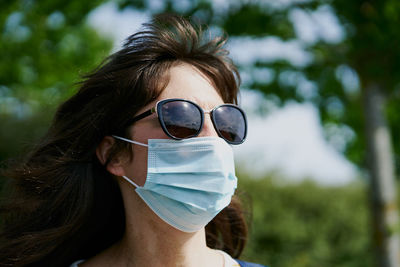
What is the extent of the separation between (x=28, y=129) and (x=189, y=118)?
8113 millimetres

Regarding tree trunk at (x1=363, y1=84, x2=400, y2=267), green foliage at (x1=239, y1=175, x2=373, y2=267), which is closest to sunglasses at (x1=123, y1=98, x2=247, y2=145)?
tree trunk at (x1=363, y1=84, x2=400, y2=267)

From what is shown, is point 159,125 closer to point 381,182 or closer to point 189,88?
point 189,88

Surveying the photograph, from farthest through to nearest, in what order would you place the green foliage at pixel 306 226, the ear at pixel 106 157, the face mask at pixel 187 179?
the green foliage at pixel 306 226
the ear at pixel 106 157
the face mask at pixel 187 179

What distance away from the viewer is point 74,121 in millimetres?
2426

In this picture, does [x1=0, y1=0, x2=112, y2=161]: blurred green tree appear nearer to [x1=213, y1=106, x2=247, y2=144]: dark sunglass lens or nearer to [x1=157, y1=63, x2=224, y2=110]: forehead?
[x1=157, y1=63, x2=224, y2=110]: forehead

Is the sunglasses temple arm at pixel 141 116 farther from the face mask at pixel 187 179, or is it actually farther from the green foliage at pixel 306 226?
the green foliage at pixel 306 226

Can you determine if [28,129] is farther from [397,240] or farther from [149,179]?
[149,179]

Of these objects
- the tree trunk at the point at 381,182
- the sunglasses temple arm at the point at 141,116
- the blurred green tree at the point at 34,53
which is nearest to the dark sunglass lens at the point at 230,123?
the sunglasses temple arm at the point at 141,116

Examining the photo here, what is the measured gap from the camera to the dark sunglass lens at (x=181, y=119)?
2133mm

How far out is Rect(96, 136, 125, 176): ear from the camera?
2293mm

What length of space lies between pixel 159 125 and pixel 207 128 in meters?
0.24

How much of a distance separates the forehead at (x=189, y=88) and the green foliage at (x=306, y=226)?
19.8ft

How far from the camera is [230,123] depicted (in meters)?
2.27

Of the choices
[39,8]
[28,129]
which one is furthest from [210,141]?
[28,129]
